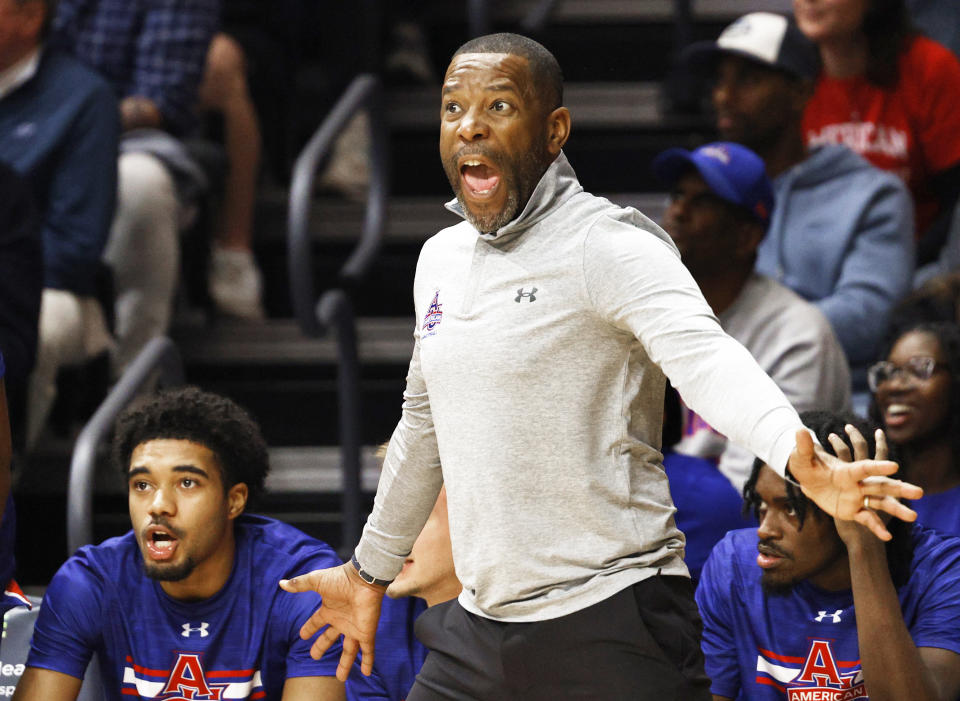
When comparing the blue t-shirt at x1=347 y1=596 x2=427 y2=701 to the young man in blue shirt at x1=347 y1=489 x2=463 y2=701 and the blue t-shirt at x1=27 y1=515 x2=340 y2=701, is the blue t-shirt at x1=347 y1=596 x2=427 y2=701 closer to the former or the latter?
the young man in blue shirt at x1=347 y1=489 x2=463 y2=701

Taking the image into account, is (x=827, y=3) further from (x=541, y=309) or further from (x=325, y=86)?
(x=541, y=309)

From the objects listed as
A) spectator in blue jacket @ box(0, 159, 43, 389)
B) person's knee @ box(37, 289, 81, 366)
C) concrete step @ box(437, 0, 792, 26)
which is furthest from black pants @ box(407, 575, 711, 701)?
concrete step @ box(437, 0, 792, 26)

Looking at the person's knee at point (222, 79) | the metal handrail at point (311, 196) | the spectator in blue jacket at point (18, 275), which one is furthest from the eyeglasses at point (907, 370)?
the person's knee at point (222, 79)

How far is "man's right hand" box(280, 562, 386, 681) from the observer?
2.46m

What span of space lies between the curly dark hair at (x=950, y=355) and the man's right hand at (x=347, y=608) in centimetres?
163

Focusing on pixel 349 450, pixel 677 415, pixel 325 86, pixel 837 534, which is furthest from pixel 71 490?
pixel 325 86

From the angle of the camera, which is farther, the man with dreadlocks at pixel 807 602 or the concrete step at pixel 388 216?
the concrete step at pixel 388 216

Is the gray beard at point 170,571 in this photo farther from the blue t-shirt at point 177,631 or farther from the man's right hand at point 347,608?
the man's right hand at point 347,608

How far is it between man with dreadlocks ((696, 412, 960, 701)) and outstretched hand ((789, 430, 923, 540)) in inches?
33.5

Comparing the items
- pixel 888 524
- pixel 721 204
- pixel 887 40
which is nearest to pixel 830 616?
pixel 888 524

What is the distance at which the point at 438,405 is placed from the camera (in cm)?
217

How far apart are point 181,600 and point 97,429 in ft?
2.49

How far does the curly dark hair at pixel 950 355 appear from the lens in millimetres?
3623

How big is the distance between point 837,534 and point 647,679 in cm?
87
